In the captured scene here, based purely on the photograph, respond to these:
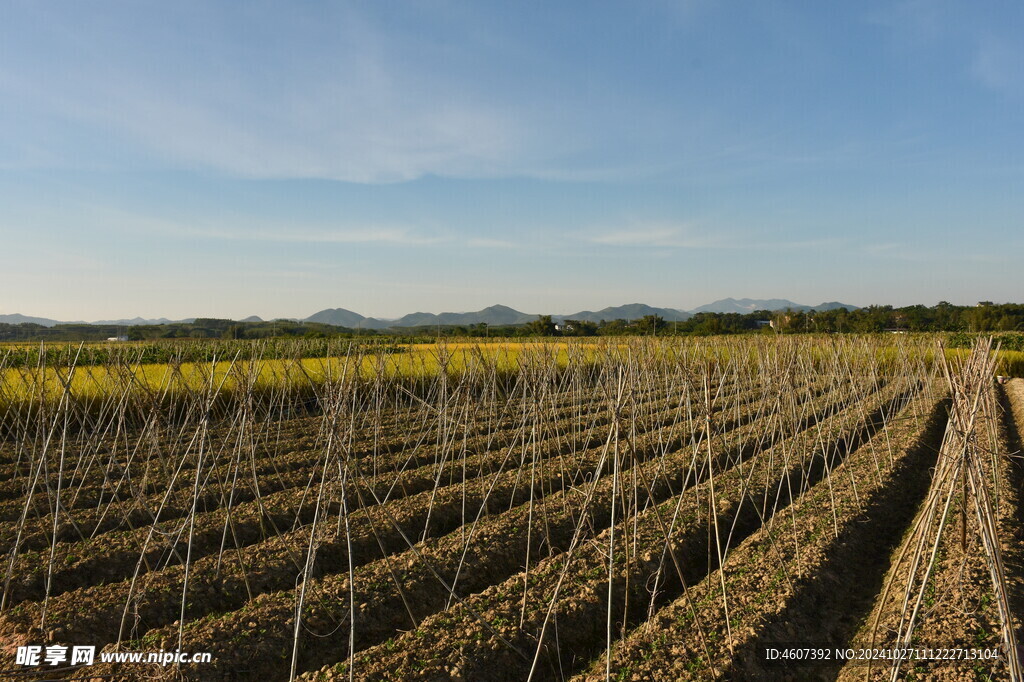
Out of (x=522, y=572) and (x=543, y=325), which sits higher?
(x=543, y=325)

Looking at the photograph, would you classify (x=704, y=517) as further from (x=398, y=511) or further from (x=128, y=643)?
(x=128, y=643)

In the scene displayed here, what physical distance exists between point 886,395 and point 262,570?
11.8 m

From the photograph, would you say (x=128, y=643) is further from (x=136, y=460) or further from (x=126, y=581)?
(x=136, y=460)

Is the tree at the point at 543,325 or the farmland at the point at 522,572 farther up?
the tree at the point at 543,325

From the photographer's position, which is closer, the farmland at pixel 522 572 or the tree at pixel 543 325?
the farmland at pixel 522 572

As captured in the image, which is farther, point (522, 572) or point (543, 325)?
point (543, 325)

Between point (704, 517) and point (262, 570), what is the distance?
351cm

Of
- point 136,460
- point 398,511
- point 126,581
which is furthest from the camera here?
point 136,460

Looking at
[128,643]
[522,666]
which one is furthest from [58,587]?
[522,666]

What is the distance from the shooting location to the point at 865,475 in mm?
6152

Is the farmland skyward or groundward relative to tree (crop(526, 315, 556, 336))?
groundward

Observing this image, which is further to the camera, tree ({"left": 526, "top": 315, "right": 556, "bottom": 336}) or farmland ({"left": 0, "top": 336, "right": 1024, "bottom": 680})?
tree ({"left": 526, "top": 315, "right": 556, "bottom": 336})

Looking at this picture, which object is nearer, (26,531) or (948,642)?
(948,642)

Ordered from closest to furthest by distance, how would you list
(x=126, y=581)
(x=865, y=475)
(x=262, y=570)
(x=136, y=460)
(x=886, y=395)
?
(x=126, y=581) → (x=262, y=570) → (x=865, y=475) → (x=136, y=460) → (x=886, y=395)
